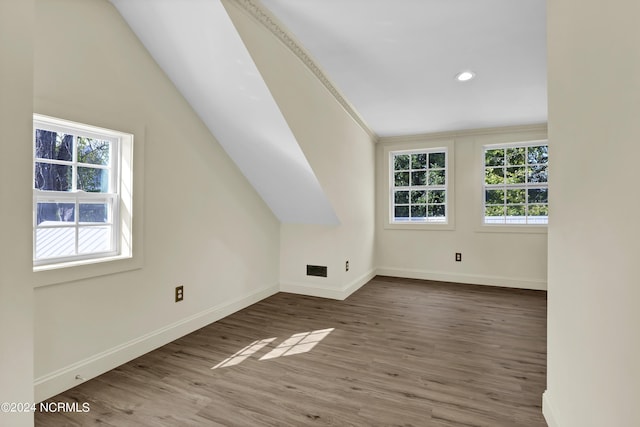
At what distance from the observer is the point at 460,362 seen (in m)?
2.27

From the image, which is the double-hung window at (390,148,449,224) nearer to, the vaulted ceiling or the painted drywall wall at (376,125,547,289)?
the painted drywall wall at (376,125,547,289)

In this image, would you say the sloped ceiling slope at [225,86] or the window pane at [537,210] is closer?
the sloped ceiling slope at [225,86]

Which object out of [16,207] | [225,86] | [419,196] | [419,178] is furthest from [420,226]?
[16,207]

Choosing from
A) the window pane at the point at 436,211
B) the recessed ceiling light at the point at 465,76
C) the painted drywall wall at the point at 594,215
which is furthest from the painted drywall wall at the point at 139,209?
the window pane at the point at 436,211

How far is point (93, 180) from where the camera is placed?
212 centimetres

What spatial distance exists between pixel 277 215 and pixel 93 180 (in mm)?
2115

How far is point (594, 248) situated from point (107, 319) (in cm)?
262

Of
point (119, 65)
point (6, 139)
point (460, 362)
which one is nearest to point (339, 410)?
point (460, 362)

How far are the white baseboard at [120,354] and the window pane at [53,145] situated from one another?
49.0 inches

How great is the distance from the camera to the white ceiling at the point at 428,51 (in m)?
2.12

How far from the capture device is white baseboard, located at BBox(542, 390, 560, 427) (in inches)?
60.9

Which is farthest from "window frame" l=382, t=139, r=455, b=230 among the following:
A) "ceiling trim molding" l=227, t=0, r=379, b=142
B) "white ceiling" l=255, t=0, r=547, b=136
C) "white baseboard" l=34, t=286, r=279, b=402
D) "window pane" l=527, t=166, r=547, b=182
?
"white baseboard" l=34, t=286, r=279, b=402

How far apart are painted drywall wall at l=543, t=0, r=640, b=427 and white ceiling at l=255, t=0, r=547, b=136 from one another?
0.74m

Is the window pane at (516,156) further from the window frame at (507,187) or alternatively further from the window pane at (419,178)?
the window pane at (419,178)
